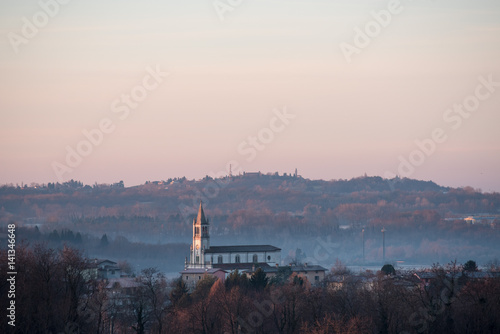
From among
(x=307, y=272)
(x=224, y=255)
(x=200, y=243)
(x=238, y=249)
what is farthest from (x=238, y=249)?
(x=307, y=272)

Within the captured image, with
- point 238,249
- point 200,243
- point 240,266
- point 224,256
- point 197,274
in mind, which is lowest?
point 197,274

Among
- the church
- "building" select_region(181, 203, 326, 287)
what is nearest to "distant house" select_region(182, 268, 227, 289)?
"building" select_region(181, 203, 326, 287)

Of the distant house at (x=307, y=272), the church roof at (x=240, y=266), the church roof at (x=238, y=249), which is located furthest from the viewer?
the church roof at (x=238, y=249)

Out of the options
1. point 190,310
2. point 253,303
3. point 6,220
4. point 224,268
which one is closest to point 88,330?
point 190,310

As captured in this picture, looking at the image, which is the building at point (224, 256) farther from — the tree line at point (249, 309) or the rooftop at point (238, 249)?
the tree line at point (249, 309)

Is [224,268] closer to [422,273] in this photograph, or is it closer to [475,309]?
[422,273]

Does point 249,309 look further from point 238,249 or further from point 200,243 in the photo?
point 200,243

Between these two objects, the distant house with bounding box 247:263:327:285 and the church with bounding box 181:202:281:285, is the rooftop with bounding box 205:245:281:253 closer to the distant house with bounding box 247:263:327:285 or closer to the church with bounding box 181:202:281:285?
the church with bounding box 181:202:281:285

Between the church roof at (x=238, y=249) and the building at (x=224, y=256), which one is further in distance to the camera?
the church roof at (x=238, y=249)

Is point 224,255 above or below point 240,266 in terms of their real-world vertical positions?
above

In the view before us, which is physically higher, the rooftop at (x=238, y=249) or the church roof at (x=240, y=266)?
the rooftop at (x=238, y=249)

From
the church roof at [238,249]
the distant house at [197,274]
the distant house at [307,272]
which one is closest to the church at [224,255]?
the church roof at [238,249]
